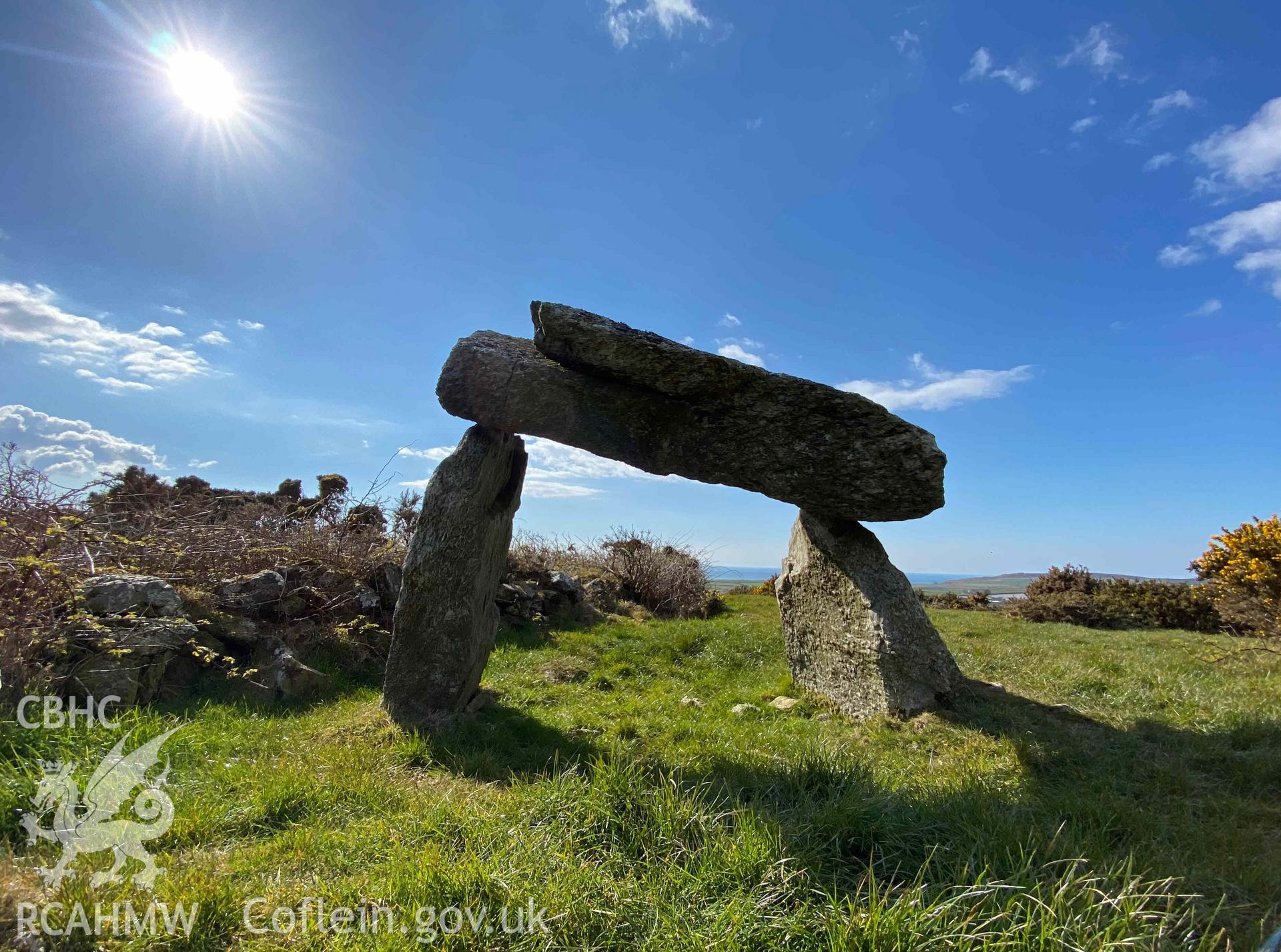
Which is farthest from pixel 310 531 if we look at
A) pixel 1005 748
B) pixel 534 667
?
pixel 1005 748

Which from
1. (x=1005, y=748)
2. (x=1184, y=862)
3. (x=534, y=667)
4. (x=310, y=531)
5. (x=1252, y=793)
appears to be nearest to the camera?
(x=1184, y=862)

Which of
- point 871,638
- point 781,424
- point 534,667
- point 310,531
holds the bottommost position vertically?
point 534,667

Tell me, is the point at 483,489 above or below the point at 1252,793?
above

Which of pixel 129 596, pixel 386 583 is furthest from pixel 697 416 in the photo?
pixel 129 596

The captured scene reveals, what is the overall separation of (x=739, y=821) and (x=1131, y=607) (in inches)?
720

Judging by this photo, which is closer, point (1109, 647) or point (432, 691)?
point (432, 691)

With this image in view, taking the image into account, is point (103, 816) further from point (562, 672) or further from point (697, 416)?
point (562, 672)

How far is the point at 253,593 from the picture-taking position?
8.82 m

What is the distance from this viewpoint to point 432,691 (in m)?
6.74

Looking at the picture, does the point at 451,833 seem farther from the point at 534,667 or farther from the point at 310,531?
the point at 310,531

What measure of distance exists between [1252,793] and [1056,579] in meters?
16.9

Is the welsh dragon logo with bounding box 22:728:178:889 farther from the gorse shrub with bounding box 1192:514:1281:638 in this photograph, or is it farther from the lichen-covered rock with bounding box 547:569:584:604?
the gorse shrub with bounding box 1192:514:1281:638

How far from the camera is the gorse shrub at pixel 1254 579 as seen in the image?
1005 centimetres

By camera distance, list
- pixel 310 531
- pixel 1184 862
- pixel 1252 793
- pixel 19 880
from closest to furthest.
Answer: pixel 19 880
pixel 1184 862
pixel 1252 793
pixel 310 531
